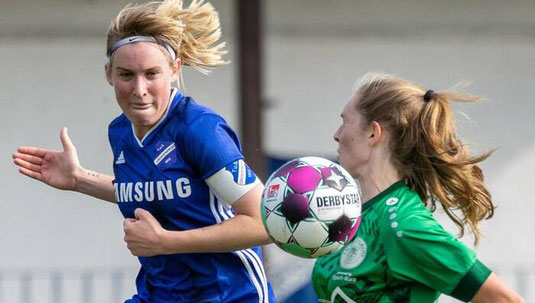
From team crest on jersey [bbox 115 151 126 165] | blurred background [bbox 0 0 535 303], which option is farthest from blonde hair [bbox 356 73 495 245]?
blurred background [bbox 0 0 535 303]

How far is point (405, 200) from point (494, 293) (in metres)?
0.41

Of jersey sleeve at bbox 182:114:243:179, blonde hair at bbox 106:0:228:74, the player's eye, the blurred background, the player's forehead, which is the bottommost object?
the blurred background

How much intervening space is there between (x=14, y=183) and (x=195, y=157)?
6462 mm

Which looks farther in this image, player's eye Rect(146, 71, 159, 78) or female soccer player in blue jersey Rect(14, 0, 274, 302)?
player's eye Rect(146, 71, 159, 78)

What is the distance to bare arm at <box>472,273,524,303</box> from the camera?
3.65 m

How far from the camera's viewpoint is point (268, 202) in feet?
12.8

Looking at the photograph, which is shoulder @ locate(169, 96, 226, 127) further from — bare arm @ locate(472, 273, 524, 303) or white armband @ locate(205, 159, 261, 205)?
bare arm @ locate(472, 273, 524, 303)

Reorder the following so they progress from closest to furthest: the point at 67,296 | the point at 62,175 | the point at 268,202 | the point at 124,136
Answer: the point at 268,202 → the point at 124,136 → the point at 62,175 → the point at 67,296

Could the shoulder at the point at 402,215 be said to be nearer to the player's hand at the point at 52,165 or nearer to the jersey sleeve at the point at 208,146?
the jersey sleeve at the point at 208,146

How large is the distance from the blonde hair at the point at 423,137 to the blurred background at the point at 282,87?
5.99 metres

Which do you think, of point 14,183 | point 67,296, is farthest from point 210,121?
point 14,183

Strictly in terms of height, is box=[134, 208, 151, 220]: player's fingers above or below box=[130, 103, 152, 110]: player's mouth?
below

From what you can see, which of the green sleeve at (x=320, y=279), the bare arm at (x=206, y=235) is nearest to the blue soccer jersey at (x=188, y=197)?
the bare arm at (x=206, y=235)

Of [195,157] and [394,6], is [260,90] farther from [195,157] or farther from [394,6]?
[195,157]
